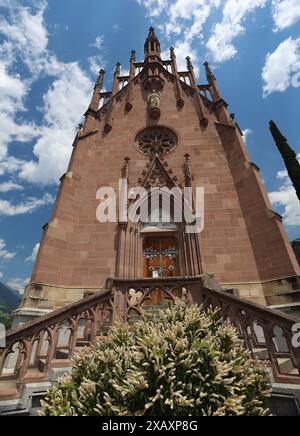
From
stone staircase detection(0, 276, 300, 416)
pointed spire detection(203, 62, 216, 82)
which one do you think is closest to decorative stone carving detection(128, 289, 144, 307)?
stone staircase detection(0, 276, 300, 416)

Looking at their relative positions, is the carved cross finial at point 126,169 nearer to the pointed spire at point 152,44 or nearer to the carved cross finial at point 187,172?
the carved cross finial at point 187,172

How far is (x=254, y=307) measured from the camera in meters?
4.08

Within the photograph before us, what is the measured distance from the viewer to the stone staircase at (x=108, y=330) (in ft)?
11.8

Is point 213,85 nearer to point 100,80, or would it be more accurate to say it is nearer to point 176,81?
point 176,81

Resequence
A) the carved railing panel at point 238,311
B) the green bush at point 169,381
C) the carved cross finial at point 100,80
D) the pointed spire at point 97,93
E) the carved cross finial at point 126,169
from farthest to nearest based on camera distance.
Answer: the carved cross finial at point 100,80
the pointed spire at point 97,93
the carved cross finial at point 126,169
the carved railing panel at point 238,311
the green bush at point 169,381

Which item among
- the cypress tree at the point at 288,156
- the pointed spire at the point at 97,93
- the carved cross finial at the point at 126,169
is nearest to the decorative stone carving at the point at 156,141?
the carved cross finial at the point at 126,169

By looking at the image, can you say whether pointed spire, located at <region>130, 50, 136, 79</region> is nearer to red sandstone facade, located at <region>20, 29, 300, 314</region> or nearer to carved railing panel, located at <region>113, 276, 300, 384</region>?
red sandstone facade, located at <region>20, 29, 300, 314</region>

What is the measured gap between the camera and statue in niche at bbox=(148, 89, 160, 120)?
41.1ft

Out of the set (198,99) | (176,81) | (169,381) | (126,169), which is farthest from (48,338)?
(176,81)

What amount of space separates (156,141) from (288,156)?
8.27 meters

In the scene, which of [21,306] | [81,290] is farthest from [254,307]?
[21,306]

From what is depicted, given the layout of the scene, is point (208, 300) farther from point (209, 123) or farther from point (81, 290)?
point (209, 123)

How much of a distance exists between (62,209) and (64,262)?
7.55 feet

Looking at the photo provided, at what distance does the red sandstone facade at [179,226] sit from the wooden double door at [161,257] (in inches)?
5.9
